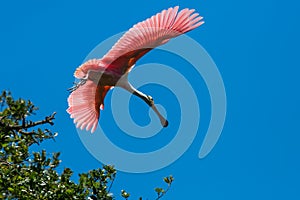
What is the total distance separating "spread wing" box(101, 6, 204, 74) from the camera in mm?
8391

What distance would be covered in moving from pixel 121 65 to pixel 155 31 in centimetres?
84

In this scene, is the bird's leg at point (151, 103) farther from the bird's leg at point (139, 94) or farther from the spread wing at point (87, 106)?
the spread wing at point (87, 106)

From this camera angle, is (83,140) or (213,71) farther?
Answer: (83,140)

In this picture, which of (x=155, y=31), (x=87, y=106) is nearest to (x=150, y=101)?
(x=87, y=106)

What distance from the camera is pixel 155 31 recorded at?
8.40 m

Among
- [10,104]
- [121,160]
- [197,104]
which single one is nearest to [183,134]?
[197,104]

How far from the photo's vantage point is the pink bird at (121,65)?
8414 mm

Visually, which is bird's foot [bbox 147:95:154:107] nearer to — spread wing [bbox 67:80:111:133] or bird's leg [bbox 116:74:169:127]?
bird's leg [bbox 116:74:169:127]

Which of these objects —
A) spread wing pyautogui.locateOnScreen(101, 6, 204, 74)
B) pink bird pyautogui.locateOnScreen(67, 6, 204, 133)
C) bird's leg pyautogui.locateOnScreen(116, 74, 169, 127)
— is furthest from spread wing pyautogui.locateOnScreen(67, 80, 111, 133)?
spread wing pyautogui.locateOnScreen(101, 6, 204, 74)

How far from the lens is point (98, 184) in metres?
8.02

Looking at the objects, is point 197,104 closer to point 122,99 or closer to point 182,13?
point 122,99

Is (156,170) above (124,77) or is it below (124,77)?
below

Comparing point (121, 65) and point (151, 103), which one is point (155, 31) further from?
point (151, 103)

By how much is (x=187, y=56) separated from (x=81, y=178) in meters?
2.30
